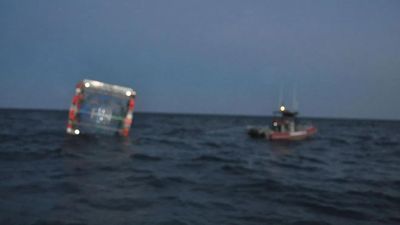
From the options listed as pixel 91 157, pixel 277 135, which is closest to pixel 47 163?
pixel 91 157

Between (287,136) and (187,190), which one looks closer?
(187,190)

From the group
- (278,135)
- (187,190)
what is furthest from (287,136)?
(187,190)

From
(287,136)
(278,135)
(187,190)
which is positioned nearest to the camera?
(187,190)

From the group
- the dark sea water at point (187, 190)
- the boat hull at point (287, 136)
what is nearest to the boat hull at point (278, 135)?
the boat hull at point (287, 136)

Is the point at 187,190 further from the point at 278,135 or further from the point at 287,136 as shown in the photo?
the point at 287,136

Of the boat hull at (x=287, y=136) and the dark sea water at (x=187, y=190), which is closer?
the dark sea water at (x=187, y=190)

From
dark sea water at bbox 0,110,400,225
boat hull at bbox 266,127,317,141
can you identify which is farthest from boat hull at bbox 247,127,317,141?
dark sea water at bbox 0,110,400,225

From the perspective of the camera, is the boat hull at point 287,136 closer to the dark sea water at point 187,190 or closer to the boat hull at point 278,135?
the boat hull at point 278,135

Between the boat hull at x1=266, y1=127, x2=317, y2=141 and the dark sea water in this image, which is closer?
the dark sea water

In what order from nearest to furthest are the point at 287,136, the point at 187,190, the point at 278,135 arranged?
the point at 187,190, the point at 278,135, the point at 287,136

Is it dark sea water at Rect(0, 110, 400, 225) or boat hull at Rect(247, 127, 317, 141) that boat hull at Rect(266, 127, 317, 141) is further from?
dark sea water at Rect(0, 110, 400, 225)

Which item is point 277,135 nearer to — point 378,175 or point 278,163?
point 278,163

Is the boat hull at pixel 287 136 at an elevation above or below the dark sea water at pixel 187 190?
above

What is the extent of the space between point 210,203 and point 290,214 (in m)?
2.15
